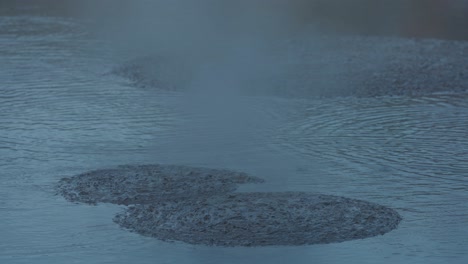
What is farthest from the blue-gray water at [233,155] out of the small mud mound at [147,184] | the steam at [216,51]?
the small mud mound at [147,184]

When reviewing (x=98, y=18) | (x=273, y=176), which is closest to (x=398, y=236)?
(x=273, y=176)

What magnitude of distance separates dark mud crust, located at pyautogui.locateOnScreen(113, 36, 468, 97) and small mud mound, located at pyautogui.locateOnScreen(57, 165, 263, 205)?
170 inches

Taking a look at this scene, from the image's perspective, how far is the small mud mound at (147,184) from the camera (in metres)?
8.42

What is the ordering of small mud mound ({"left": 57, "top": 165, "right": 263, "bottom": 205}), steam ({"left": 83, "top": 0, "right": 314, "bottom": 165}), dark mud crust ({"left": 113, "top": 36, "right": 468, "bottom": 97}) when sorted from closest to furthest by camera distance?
small mud mound ({"left": 57, "top": 165, "right": 263, "bottom": 205})
steam ({"left": 83, "top": 0, "right": 314, "bottom": 165})
dark mud crust ({"left": 113, "top": 36, "right": 468, "bottom": 97})

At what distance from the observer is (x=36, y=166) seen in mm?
9586

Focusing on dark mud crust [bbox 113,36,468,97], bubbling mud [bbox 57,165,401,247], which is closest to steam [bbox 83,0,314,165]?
dark mud crust [bbox 113,36,468,97]

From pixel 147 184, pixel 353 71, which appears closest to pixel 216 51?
pixel 353 71

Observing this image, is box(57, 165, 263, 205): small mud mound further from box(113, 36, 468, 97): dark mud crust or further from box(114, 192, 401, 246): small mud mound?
box(113, 36, 468, 97): dark mud crust

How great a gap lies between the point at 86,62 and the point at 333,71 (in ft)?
14.2

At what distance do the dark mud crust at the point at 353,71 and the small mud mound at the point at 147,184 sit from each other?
14.1ft

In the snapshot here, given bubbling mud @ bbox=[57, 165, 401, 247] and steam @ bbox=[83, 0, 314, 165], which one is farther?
steam @ bbox=[83, 0, 314, 165]

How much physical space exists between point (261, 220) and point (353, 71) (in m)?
7.54

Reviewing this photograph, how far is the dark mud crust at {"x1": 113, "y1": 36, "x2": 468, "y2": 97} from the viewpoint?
1351cm

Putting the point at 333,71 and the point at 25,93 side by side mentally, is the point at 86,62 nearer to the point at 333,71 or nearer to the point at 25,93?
the point at 25,93
